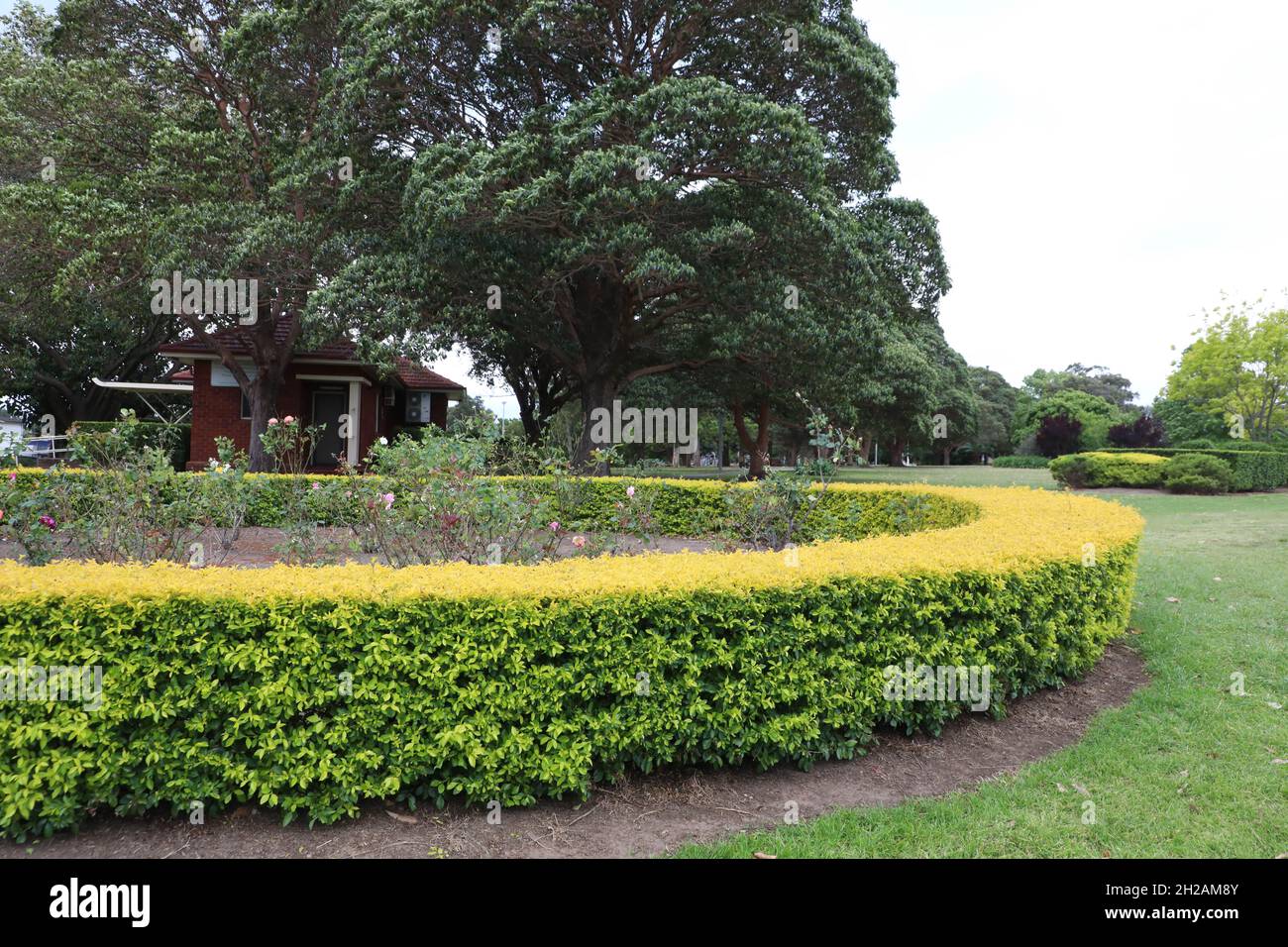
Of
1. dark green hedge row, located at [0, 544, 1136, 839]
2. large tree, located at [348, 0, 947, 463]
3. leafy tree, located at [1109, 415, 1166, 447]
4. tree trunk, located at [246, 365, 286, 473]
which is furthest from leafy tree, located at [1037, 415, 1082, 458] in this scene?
dark green hedge row, located at [0, 544, 1136, 839]

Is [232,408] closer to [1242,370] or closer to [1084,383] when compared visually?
[1242,370]

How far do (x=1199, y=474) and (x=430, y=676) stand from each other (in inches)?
960

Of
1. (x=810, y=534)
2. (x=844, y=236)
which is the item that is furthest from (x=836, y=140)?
(x=810, y=534)

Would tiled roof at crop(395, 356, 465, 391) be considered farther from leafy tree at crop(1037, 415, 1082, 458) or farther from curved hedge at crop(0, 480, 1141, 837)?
leafy tree at crop(1037, 415, 1082, 458)

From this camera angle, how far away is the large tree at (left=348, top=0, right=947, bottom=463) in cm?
1361

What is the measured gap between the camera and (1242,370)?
30.0 metres

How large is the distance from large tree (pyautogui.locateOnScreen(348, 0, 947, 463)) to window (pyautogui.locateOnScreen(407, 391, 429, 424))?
11.2 m

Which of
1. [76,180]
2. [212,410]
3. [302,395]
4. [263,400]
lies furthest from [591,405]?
[76,180]

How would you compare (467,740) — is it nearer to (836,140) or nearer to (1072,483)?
(836,140)

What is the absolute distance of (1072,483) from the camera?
934 inches

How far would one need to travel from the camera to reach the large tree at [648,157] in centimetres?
1361

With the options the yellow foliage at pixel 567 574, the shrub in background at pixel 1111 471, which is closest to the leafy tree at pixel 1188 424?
the shrub in background at pixel 1111 471

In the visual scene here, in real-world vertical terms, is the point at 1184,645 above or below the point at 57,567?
below
